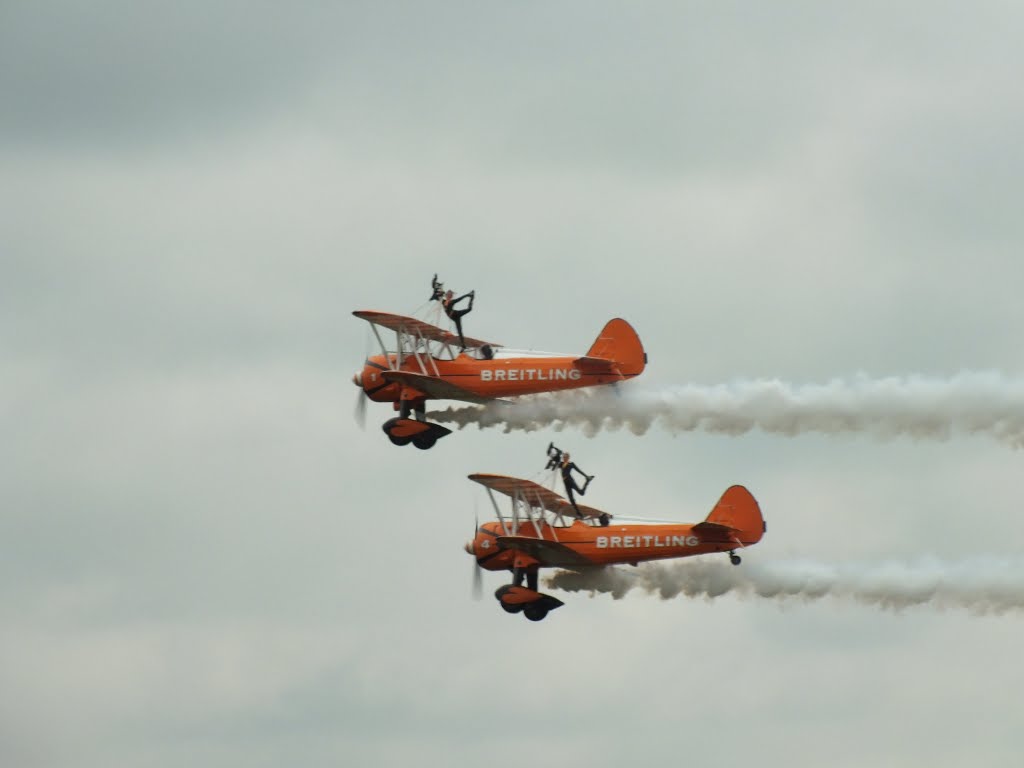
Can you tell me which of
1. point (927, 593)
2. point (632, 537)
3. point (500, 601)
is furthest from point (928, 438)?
point (500, 601)

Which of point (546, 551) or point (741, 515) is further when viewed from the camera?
point (546, 551)

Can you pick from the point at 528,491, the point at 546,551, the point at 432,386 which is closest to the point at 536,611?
the point at 546,551

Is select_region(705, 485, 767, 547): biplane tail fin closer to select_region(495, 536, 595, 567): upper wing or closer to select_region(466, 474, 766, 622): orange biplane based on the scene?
select_region(466, 474, 766, 622): orange biplane

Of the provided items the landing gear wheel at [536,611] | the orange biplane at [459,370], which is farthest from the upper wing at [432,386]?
the landing gear wheel at [536,611]

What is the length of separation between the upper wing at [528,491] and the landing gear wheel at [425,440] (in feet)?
7.47

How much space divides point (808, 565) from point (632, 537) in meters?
4.40

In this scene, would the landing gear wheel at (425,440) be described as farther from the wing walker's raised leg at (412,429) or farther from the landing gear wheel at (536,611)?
the landing gear wheel at (536,611)

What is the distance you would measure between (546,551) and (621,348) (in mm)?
5196

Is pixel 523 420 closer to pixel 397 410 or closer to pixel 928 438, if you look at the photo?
pixel 397 410

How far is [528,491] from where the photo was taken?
59.2 metres

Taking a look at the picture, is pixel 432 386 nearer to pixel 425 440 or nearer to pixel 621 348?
pixel 425 440

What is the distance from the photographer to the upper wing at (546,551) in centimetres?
5819

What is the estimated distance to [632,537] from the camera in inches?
2260

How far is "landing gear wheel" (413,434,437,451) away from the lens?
199 feet
